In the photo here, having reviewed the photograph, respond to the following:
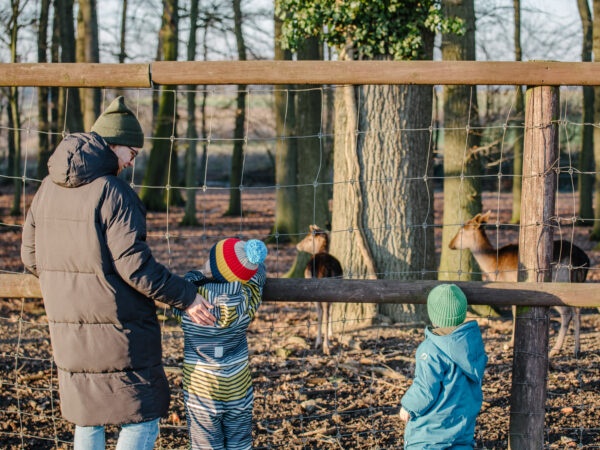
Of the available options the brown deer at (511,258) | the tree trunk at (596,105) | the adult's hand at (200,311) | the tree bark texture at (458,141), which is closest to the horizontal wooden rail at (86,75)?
the adult's hand at (200,311)

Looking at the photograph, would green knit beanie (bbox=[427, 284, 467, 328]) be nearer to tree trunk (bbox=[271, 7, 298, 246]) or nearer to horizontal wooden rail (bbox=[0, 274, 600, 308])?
horizontal wooden rail (bbox=[0, 274, 600, 308])

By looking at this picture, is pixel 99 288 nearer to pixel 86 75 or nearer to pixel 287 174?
pixel 86 75

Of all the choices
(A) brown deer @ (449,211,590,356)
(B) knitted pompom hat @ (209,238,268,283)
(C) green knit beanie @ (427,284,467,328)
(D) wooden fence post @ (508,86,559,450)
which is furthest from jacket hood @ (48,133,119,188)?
(A) brown deer @ (449,211,590,356)

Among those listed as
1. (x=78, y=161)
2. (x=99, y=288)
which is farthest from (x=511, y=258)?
(x=78, y=161)

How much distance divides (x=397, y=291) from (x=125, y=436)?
162cm

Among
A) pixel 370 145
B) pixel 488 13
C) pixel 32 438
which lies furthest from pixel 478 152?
pixel 488 13

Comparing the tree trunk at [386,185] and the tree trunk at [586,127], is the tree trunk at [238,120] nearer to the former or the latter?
the tree trunk at [586,127]

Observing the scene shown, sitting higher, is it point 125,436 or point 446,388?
point 446,388

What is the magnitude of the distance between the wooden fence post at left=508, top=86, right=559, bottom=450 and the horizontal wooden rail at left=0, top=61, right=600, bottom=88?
15 cm

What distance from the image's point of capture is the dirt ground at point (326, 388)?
15.7 ft

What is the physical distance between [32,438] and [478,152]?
6.76 metres

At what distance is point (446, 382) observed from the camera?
3.30 meters

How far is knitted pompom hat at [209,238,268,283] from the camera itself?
10.8 ft

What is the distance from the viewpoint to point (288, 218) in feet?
52.7
